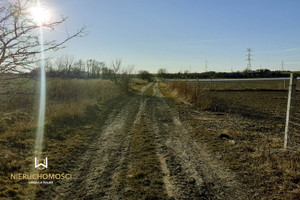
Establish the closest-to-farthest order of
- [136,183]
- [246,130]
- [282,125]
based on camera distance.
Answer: [136,183], [246,130], [282,125]

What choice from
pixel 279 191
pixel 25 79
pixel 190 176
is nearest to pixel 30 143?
pixel 25 79

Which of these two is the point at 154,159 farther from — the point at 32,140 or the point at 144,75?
the point at 144,75

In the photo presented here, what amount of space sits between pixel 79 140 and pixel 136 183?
305cm

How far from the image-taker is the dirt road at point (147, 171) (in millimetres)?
3086

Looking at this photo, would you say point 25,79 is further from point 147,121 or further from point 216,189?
point 147,121

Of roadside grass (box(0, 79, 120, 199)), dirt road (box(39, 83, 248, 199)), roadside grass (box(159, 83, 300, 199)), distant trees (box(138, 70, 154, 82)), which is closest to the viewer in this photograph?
dirt road (box(39, 83, 248, 199))

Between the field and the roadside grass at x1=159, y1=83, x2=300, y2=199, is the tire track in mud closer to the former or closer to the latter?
the field

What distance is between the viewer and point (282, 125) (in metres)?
7.22

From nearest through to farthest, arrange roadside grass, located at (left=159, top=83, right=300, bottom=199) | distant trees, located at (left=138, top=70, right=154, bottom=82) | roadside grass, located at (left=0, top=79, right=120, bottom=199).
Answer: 1. roadside grass, located at (left=159, top=83, right=300, bottom=199)
2. roadside grass, located at (left=0, top=79, right=120, bottom=199)
3. distant trees, located at (left=138, top=70, right=154, bottom=82)

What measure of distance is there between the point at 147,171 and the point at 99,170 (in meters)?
0.91

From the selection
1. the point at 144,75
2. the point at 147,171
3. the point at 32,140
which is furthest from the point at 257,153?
the point at 144,75

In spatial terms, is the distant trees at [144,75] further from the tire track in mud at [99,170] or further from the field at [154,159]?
the tire track in mud at [99,170]

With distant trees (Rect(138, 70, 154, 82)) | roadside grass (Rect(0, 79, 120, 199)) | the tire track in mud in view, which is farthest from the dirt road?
distant trees (Rect(138, 70, 154, 82))

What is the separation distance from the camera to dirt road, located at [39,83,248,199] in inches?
121
